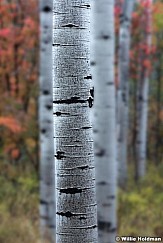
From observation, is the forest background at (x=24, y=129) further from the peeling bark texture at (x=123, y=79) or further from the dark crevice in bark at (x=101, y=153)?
the dark crevice in bark at (x=101, y=153)

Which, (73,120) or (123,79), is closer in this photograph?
(73,120)

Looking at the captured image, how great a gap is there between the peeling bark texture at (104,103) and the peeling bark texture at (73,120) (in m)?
2.33

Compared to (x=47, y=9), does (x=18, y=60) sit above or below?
below

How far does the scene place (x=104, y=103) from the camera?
172 inches

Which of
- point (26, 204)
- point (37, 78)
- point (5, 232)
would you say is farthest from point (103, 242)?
point (37, 78)

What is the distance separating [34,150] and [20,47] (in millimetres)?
2568

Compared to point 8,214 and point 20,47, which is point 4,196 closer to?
point 8,214

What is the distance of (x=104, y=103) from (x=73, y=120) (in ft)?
7.80

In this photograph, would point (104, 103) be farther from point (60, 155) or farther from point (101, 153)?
point (60, 155)

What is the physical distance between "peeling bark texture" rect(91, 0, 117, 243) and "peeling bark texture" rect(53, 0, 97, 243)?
91.6 inches

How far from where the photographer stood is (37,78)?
11.9 meters

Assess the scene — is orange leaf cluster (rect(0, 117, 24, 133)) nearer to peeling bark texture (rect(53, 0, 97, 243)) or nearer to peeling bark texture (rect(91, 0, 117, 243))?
peeling bark texture (rect(91, 0, 117, 243))

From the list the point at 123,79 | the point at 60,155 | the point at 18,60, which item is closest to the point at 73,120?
the point at 60,155

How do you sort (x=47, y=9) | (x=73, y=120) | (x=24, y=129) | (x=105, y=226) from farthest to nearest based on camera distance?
(x=24, y=129)
(x=47, y=9)
(x=105, y=226)
(x=73, y=120)
